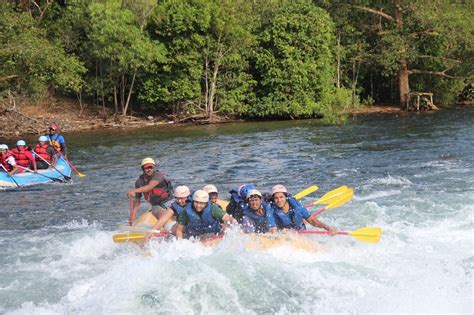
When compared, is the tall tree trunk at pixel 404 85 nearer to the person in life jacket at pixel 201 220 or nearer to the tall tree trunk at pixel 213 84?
the tall tree trunk at pixel 213 84

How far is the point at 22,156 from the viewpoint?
15820mm

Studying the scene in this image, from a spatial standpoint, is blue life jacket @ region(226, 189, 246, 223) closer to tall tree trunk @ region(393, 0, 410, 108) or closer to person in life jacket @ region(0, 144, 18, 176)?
person in life jacket @ region(0, 144, 18, 176)

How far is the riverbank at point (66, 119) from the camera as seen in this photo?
2869 cm

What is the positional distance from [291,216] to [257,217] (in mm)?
582

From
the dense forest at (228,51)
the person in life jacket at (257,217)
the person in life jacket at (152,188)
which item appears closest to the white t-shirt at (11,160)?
the person in life jacket at (152,188)

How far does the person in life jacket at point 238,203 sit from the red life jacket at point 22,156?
8245 mm

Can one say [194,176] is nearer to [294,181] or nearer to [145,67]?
[294,181]

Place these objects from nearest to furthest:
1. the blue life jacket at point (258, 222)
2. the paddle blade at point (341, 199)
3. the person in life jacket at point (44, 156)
A: the blue life jacket at point (258, 222) → the paddle blade at point (341, 199) → the person in life jacket at point (44, 156)

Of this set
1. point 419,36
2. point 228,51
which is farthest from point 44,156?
point 419,36

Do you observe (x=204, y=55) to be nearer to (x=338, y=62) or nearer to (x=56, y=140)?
(x=338, y=62)

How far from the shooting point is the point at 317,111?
32.0m

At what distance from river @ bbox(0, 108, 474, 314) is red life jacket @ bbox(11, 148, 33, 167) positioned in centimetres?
97

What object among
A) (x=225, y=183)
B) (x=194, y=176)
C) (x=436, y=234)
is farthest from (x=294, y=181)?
(x=436, y=234)

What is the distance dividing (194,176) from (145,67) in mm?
15659
